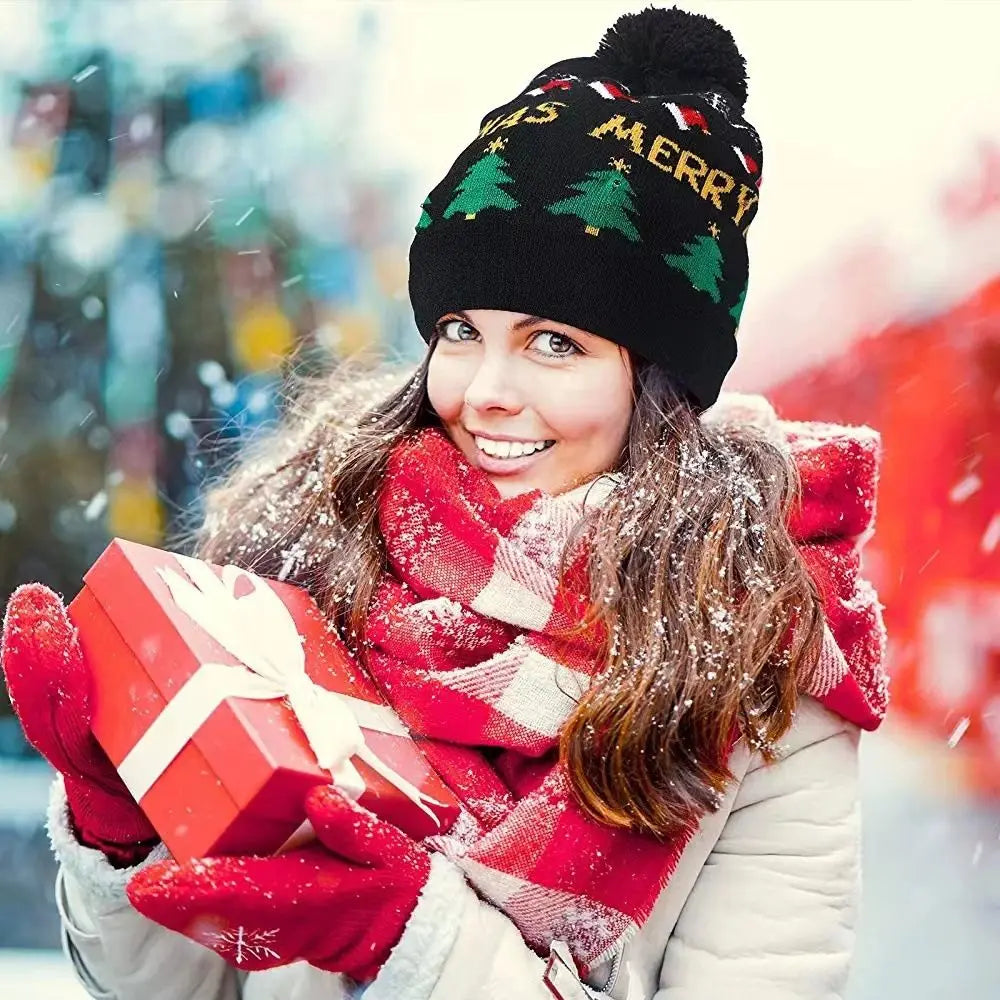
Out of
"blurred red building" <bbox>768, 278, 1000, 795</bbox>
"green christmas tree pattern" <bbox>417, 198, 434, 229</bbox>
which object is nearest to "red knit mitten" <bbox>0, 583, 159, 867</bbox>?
"green christmas tree pattern" <bbox>417, 198, 434, 229</bbox>

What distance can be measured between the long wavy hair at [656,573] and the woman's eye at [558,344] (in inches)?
3.2

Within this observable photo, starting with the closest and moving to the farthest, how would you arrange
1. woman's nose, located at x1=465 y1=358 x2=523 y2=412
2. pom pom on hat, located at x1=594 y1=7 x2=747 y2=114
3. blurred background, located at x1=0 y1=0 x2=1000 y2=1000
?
woman's nose, located at x1=465 y1=358 x2=523 y2=412 → pom pom on hat, located at x1=594 y1=7 x2=747 y2=114 → blurred background, located at x1=0 y1=0 x2=1000 y2=1000

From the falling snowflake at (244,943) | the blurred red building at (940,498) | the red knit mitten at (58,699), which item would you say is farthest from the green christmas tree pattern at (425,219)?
the blurred red building at (940,498)

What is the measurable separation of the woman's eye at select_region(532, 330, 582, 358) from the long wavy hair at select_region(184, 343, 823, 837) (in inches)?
3.2

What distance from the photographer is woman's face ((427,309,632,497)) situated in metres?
1.13

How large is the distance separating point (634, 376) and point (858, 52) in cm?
86

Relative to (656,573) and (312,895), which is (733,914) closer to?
(656,573)

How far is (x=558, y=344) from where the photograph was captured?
3.80ft

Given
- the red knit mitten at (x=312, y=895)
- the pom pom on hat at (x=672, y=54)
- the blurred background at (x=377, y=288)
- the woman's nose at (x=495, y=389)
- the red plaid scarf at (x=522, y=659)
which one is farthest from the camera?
the blurred background at (x=377, y=288)

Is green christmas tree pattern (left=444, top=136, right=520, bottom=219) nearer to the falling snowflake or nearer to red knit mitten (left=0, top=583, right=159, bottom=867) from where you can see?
red knit mitten (left=0, top=583, right=159, bottom=867)

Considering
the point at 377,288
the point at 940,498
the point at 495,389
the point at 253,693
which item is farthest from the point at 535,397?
the point at 940,498

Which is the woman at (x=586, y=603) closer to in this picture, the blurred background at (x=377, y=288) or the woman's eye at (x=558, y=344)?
the woman's eye at (x=558, y=344)

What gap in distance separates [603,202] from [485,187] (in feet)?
0.38

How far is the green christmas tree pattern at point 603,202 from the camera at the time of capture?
3.70ft
